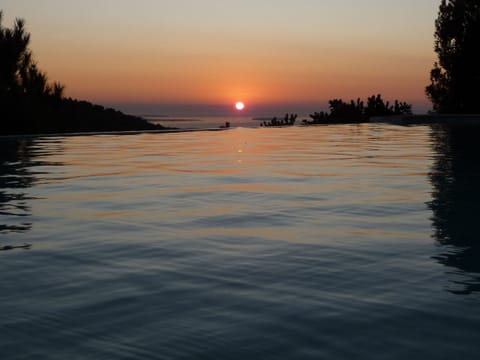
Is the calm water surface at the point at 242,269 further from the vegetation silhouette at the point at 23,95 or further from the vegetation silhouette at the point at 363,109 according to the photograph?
the vegetation silhouette at the point at 363,109

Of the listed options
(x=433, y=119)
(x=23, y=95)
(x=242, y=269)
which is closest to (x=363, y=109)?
(x=433, y=119)

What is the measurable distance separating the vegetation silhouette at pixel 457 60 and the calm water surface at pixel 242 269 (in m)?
29.9

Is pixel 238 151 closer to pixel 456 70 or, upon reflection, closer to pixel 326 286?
pixel 326 286

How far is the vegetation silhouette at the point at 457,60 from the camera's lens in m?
38.5

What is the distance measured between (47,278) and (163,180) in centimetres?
670

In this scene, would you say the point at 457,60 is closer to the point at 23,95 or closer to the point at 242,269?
the point at 23,95

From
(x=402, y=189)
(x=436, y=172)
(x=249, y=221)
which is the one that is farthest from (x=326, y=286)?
(x=436, y=172)

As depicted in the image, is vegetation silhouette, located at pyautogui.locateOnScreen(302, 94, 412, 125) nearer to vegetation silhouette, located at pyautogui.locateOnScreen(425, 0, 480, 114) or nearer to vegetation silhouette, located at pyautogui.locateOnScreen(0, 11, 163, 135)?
vegetation silhouette, located at pyautogui.locateOnScreen(425, 0, 480, 114)

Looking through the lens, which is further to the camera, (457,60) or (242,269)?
(457,60)

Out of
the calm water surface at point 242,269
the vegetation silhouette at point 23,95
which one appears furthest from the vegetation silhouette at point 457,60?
the calm water surface at point 242,269

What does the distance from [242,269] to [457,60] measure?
37190 mm

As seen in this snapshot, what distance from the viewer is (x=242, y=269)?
517 centimetres

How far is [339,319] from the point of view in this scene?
155 inches

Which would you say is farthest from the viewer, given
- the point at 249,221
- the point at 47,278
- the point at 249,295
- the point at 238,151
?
the point at 238,151
